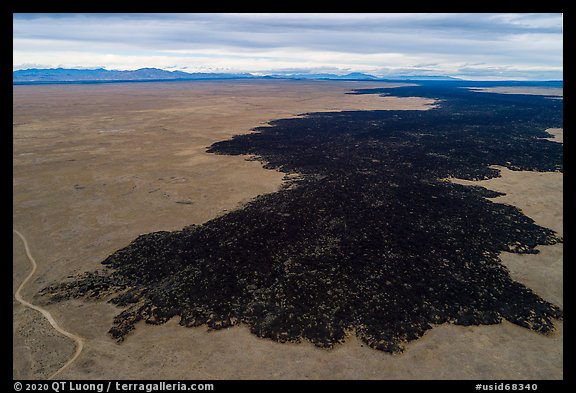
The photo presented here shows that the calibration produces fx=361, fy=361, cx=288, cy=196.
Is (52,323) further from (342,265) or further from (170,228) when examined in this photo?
(342,265)

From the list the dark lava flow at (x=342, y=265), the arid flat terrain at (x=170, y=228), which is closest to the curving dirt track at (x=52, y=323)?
the arid flat terrain at (x=170, y=228)

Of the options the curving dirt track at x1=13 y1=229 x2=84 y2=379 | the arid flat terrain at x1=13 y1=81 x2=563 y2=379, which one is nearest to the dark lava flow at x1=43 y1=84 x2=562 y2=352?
the arid flat terrain at x1=13 y1=81 x2=563 y2=379

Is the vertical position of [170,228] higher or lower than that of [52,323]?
higher

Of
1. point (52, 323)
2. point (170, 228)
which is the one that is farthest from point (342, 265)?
point (52, 323)

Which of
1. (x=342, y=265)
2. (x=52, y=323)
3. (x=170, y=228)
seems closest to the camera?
(x=52, y=323)

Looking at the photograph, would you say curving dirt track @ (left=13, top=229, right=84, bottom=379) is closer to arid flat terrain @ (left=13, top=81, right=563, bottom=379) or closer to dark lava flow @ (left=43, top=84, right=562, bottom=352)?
arid flat terrain @ (left=13, top=81, right=563, bottom=379)
